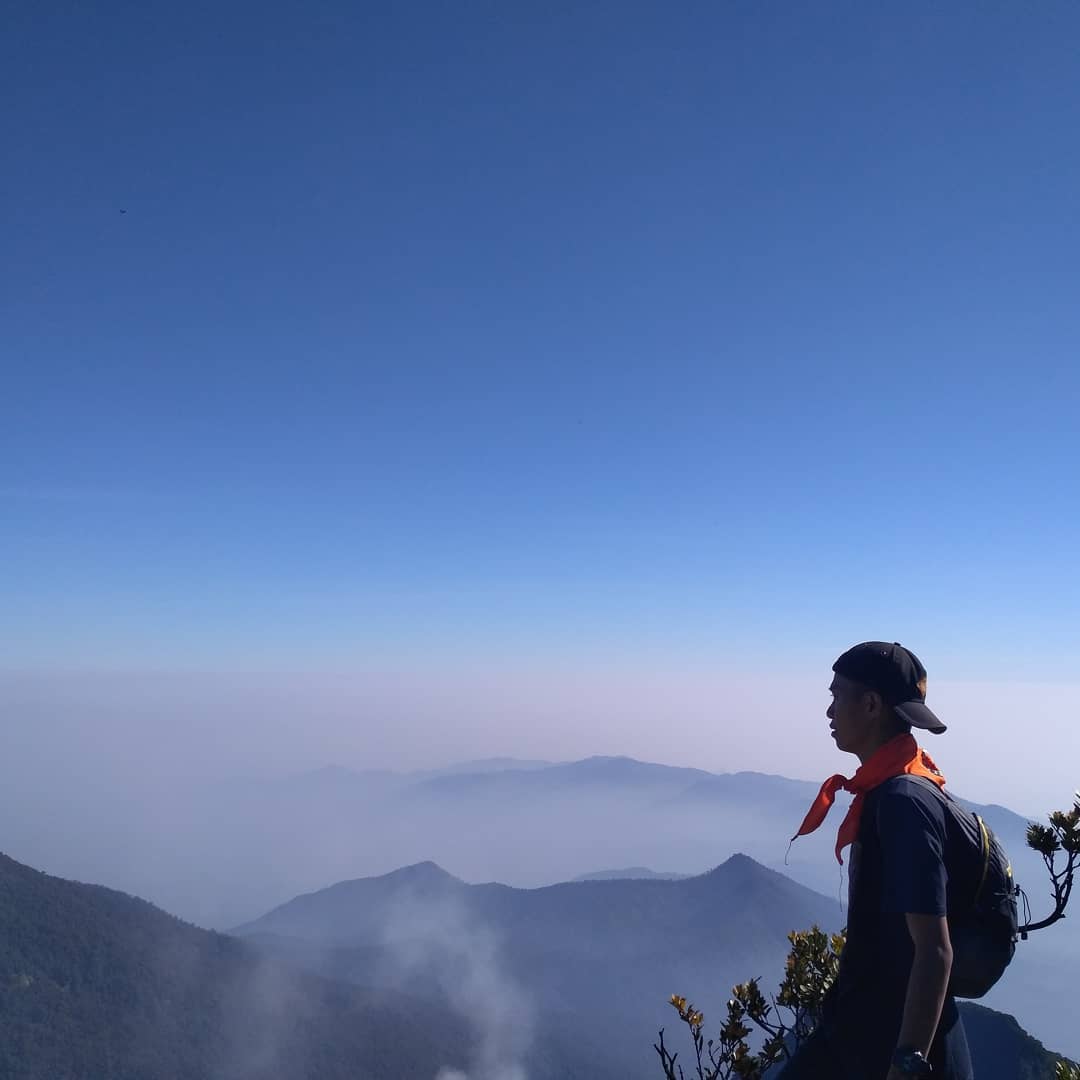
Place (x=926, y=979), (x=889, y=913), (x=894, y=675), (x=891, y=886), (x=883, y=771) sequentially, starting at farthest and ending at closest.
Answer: (x=894, y=675), (x=883, y=771), (x=889, y=913), (x=891, y=886), (x=926, y=979)

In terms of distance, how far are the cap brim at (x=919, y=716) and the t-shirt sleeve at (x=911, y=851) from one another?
0.98 ft

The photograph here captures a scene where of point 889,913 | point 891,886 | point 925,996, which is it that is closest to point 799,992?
point 889,913

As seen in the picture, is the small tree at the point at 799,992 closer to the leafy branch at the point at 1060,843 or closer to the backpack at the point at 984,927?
the leafy branch at the point at 1060,843

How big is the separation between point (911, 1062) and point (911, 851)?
690mm

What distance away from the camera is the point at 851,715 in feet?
10.9

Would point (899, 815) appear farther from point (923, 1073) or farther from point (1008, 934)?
point (923, 1073)

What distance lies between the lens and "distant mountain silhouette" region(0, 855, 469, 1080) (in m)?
125

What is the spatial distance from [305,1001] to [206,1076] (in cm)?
2335

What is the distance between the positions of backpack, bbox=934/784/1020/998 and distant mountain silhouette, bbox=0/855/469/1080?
153677mm

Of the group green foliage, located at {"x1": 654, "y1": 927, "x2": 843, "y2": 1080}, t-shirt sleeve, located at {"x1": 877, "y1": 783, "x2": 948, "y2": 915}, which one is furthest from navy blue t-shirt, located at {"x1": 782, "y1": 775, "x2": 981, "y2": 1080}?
green foliage, located at {"x1": 654, "y1": 927, "x2": 843, "y2": 1080}

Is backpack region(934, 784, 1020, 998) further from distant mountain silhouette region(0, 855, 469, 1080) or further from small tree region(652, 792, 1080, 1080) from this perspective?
distant mountain silhouette region(0, 855, 469, 1080)

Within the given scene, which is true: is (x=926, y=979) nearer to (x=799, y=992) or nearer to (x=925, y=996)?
(x=925, y=996)

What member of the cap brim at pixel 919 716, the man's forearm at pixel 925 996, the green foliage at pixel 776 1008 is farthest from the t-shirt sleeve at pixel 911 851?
the green foliage at pixel 776 1008

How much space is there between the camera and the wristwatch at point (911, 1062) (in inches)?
104
